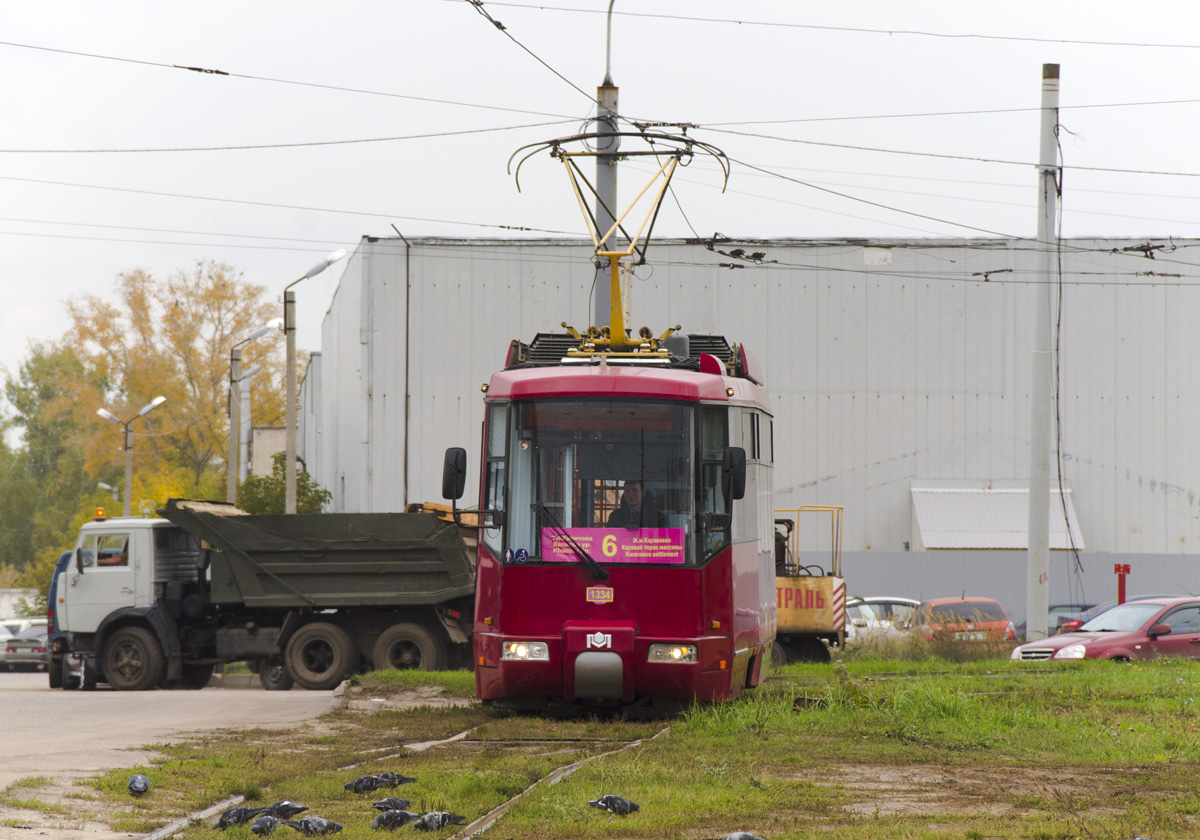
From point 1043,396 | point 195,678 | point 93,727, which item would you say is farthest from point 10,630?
point 1043,396

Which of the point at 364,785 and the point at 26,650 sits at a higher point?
the point at 364,785

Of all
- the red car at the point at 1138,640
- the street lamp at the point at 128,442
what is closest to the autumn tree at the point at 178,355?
the street lamp at the point at 128,442

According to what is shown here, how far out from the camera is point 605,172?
17.1 meters

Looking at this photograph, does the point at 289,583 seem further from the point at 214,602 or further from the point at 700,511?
the point at 700,511

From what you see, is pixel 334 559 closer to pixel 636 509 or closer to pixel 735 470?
pixel 636 509

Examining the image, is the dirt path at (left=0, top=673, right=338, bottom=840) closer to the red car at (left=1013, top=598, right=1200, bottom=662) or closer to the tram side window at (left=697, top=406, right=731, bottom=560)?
the tram side window at (left=697, top=406, right=731, bottom=560)

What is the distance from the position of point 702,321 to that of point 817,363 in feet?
11.4

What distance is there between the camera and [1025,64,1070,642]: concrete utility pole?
20.8m

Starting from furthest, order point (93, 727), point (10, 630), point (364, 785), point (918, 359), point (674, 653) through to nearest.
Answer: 1. point (918, 359)
2. point (10, 630)
3. point (93, 727)
4. point (674, 653)
5. point (364, 785)

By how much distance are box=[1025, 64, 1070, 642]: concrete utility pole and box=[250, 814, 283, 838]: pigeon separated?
16.0 metres

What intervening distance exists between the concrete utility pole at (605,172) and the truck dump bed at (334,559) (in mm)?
3877

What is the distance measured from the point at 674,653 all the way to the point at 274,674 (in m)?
10.3

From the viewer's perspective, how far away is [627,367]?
12.0m

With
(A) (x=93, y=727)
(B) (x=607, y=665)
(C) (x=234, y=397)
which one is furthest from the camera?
(C) (x=234, y=397)
